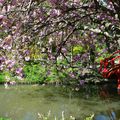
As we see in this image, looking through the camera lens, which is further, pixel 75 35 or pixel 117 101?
pixel 117 101

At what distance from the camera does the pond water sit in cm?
1277

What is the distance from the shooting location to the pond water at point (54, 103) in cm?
1277

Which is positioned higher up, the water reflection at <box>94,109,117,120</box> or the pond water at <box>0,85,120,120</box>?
the pond water at <box>0,85,120,120</box>

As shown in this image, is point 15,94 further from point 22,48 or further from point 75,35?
point 22,48

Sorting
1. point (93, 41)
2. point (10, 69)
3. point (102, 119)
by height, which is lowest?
point (102, 119)

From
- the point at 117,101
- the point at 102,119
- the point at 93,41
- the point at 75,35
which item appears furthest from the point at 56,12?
the point at 117,101

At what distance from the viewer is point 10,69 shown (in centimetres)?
809

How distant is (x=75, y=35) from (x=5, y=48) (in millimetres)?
3796

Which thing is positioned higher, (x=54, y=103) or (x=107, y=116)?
(x=54, y=103)

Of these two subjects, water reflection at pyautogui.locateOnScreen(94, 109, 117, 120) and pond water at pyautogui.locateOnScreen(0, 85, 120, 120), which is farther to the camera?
pond water at pyautogui.locateOnScreen(0, 85, 120, 120)

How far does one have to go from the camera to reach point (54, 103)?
14320 millimetres

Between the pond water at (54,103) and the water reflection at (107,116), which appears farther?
the pond water at (54,103)

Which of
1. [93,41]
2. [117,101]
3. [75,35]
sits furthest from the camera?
[117,101]

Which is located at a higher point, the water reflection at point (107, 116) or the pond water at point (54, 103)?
the pond water at point (54, 103)
